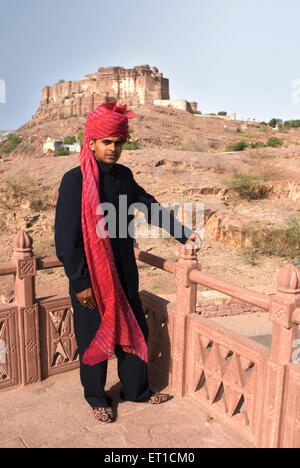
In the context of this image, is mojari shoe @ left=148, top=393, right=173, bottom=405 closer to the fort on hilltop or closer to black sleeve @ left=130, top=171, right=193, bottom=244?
black sleeve @ left=130, top=171, right=193, bottom=244

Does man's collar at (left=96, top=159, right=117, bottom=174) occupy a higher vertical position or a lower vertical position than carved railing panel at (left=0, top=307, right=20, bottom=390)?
higher

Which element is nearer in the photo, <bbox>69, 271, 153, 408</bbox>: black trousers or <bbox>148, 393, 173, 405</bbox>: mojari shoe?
<bbox>69, 271, 153, 408</bbox>: black trousers

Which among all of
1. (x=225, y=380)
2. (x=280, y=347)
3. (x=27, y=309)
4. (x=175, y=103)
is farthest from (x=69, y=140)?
(x=280, y=347)

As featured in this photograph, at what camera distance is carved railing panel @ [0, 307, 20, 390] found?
8.41ft

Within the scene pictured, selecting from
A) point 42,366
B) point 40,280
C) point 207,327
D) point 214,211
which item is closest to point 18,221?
point 40,280

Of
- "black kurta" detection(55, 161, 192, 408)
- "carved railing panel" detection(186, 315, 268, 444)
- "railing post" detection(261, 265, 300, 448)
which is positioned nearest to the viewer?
"railing post" detection(261, 265, 300, 448)

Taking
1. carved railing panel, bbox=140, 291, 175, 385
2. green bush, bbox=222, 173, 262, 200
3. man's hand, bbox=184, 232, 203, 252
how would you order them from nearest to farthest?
1. man's hand, bbox=184, 232, 203, 252
2. carved railing panel, bbox=140, 291, 175, 385
3. green bush, bbox=222, 173, 262, 200

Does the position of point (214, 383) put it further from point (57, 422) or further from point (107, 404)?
point (57, 422)

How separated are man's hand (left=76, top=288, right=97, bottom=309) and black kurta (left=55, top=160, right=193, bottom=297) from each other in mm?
26

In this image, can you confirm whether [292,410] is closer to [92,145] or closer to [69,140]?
[92,145]

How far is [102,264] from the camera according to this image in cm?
221

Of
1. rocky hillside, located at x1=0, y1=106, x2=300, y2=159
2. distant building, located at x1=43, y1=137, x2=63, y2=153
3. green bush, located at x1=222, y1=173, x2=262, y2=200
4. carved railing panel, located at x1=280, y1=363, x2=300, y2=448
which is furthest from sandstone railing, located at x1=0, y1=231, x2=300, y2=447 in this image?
distant building, located at x1=43, y1=137, x2=63, y2=153
